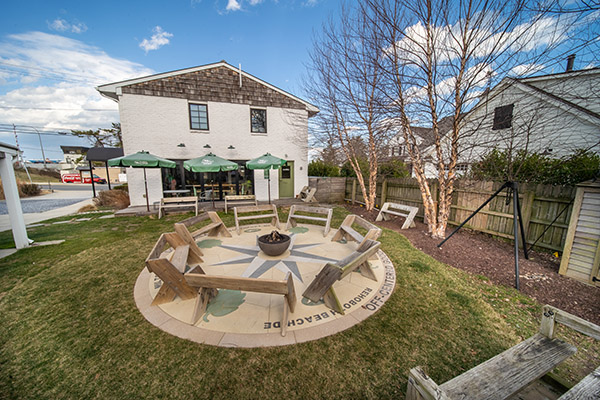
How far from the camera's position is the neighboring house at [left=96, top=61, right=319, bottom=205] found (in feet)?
33.9

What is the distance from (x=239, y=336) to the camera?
2.71 m

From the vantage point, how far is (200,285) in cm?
283

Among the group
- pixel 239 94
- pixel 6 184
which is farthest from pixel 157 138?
pixel 6 184

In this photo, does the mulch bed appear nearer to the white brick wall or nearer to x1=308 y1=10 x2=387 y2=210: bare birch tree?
x1=308 y1=10 x2=387 y2=210: bare birch tree

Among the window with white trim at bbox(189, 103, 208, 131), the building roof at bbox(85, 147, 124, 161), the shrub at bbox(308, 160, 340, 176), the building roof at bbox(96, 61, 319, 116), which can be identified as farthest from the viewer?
the shrub at bbox(308, 160, 340, 176)

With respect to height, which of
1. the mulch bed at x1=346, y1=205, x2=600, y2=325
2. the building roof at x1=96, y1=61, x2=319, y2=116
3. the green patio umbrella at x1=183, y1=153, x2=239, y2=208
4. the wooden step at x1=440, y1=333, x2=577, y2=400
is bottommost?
the mulch bed at x1=346, y1=205, x2=600, y2=325

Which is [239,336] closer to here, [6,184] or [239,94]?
[6,184]

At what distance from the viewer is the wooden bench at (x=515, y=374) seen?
54.5 inches

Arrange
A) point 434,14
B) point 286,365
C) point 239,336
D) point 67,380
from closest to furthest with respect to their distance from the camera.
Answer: point 67,380 < point 286,365 < point 239,336 < point 434,14

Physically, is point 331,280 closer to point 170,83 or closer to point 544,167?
point 544,167

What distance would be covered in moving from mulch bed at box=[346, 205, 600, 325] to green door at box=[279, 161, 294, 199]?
305 inches

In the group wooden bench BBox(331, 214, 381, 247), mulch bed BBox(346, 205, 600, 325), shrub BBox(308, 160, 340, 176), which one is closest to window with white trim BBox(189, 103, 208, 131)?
wooden bench BBox(331, 214, 381, 247)

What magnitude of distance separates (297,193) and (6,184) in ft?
36.3

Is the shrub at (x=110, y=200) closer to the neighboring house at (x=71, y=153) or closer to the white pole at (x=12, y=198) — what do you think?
the white pole at (x=12, y=198)
